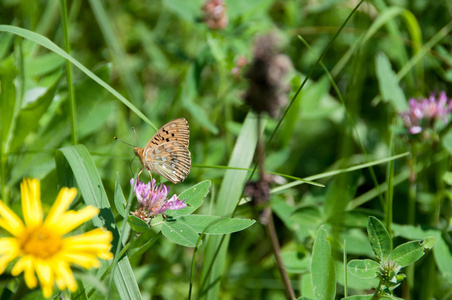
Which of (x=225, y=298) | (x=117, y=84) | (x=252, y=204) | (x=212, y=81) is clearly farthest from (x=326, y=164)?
(x=252, y=204)

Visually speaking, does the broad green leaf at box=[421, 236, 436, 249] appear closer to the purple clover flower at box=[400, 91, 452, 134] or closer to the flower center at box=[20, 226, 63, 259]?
the purple clover flower at box=[400, 91, 452, 134]

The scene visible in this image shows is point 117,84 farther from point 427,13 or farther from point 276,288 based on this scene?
point 427,13

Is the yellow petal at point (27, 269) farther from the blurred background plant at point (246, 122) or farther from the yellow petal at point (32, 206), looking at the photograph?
the blurred background plant at point (246, 122)

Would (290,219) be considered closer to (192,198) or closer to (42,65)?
(192,198)

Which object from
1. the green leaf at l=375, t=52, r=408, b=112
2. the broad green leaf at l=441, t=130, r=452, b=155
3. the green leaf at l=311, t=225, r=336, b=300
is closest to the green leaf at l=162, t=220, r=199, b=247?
the green leaf at l=311, t=225, r=336, b=300

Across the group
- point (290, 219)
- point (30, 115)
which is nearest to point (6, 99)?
point (30, 115)
